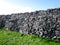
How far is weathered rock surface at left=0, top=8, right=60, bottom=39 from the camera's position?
2473 centimetres

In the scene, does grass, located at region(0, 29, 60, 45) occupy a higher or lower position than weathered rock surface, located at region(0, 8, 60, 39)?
lower

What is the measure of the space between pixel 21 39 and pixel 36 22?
164 inches

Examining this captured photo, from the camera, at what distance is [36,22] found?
89.9 ft

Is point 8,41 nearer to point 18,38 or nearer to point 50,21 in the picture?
point 18,38

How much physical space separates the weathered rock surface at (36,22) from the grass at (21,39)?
3.43 feet

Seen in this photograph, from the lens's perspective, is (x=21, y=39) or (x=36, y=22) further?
(x=36, y=22)

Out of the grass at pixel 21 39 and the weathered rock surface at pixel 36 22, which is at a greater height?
the weathered rock surface at pixel 36 22

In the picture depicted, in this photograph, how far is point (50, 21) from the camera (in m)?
26.1

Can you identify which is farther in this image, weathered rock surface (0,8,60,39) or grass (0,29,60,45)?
weathered rock surface (0,8,60,39)

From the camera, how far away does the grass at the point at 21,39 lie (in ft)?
73.8

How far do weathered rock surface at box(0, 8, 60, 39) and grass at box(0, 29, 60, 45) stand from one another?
41.1 inches

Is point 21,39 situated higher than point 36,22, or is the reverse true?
point 36,22

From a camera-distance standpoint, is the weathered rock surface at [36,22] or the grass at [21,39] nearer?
the grass at [21,39]

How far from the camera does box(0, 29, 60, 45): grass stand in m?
22.5
